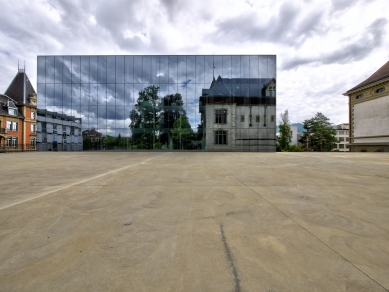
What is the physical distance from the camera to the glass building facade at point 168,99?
34.5 meters

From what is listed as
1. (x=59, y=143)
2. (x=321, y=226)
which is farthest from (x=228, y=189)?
(x=59, y=143)

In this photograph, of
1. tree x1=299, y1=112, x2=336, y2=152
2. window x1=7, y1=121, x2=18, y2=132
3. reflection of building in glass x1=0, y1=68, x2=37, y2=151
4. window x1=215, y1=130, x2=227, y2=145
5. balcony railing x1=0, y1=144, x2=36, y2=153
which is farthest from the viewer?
tree x1=299, y1=112, x2=336, y2=152

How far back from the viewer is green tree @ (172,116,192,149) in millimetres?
34406

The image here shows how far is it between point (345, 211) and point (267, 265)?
3.12m

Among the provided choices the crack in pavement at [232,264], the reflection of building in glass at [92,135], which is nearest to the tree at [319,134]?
the reflection of building in glass at [92,135]

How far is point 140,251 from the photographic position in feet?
8.96

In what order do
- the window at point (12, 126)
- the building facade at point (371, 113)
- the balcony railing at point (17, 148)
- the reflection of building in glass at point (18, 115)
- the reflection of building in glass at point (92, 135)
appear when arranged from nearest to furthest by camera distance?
the reflection of building in glass at point (92, 135)
the building facade at point (371, 113)
the balcony railing at point (17, 148)
the reflection of building in glass at point (18, 115)
the window at point (12, 126)

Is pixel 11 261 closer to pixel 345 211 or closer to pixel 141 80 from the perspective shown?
pixel 345 211

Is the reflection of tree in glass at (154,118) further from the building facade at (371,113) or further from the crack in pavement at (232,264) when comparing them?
the building facade at (371,113)

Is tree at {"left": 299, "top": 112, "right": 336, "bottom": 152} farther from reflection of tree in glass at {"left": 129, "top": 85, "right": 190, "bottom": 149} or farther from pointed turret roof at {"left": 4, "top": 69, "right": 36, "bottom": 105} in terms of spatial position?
pointed turret roof at {"left": 4, "top": 69, "right": 36, "bottom": 105}

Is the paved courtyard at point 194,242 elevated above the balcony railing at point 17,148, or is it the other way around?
the balcony railing at point 17,148

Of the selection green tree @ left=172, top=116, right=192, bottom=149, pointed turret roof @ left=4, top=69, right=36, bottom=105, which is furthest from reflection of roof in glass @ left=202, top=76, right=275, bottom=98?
pointed turret roof @ left=4, top=69, right=36, bottom=105

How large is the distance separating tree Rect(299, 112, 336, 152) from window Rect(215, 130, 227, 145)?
40272 millimetres

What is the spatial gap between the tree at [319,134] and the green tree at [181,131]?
45998 millimetres
